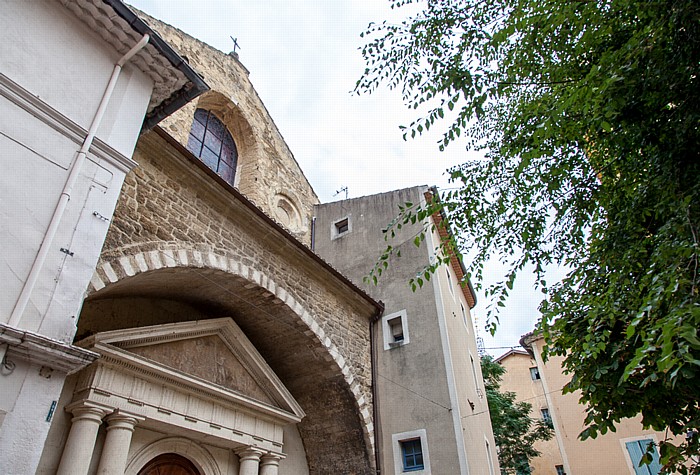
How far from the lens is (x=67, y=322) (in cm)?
319

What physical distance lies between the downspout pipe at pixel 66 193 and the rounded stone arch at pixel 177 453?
341 cm

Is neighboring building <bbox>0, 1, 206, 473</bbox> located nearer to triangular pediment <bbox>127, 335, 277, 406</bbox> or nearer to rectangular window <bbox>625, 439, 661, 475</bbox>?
triangular pediment <bbox>127, 335, 277, 406</bbox>

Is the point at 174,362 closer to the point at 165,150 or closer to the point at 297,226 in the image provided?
the point at 165,150

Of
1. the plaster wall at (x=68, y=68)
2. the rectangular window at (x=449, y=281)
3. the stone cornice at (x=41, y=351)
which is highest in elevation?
the rectangular window at (x=449, y=281)

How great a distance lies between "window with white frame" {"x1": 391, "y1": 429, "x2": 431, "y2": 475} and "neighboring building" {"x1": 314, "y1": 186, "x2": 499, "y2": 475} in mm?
16

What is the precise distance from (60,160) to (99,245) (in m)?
0.71

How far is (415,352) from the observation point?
8.91 metres

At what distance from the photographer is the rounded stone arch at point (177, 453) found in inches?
222

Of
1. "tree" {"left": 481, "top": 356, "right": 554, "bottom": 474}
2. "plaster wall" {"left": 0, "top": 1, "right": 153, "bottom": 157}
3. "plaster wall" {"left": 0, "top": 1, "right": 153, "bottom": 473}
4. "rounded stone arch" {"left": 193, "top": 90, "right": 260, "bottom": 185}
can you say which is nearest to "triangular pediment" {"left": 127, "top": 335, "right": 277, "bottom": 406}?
"plaster wall" {"left": 0, "top": 1, "right": 153, "bottom": 473}

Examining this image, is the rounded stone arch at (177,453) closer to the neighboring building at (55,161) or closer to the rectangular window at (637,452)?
the neighboring building at (55,161)

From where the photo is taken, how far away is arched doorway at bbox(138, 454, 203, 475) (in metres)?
5.86

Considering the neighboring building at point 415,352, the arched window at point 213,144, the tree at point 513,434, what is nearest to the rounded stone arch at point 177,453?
the neighboring building at point 415,352

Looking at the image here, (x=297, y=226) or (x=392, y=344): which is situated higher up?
(x=297, y=226)

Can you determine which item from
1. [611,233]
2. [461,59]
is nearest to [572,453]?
[611,233]
